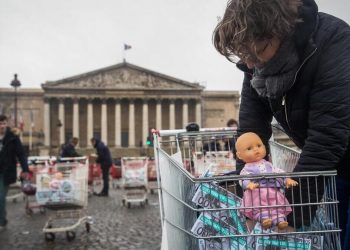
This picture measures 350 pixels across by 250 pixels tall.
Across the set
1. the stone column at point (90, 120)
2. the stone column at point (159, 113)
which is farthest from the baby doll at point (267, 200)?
the stone column at point (159, 113)

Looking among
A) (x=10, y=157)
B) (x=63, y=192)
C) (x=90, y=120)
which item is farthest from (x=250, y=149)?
(x=90, y=120)

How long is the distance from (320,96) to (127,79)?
68.5 meters

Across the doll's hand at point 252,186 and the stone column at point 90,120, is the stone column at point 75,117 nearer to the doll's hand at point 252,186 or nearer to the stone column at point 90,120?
the stone column at point 90,120

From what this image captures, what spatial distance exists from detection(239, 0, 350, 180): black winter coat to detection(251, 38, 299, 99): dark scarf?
Answer: 0.09ft

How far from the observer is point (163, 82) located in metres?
70.0

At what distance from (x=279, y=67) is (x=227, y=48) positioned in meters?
0.20

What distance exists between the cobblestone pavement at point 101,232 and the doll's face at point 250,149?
13.7 ft

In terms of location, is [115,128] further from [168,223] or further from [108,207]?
[168,223]

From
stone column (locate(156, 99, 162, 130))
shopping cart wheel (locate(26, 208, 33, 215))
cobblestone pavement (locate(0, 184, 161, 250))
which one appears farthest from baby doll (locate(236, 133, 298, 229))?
stone column (locate(156, 99, 162, 130))

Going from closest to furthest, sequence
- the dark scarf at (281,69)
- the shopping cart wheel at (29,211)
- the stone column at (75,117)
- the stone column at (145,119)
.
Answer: the dark scarf at (281,69) < the shopping cart wheel at (29,211) < the stone column at (75,117) < the stone column at (145,119)

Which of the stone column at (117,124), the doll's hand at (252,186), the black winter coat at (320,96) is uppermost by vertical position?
the stone column at (117,124)

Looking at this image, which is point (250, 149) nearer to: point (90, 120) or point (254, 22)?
point (254, 22)

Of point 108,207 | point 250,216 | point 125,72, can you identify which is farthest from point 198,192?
point 125,72

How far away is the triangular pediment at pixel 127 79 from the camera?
2714 inches
